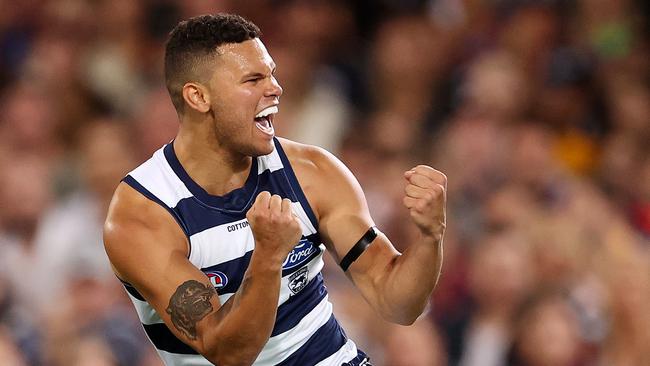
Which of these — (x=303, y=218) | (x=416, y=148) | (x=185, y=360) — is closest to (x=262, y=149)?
(x=303, y=218)

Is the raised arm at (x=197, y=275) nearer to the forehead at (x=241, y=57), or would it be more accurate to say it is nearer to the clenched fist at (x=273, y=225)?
the clenched fist at (x=273, y=225)

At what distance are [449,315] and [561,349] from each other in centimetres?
70

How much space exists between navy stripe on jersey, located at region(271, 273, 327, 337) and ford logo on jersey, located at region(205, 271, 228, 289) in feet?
0.75

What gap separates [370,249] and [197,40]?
96 centimetres

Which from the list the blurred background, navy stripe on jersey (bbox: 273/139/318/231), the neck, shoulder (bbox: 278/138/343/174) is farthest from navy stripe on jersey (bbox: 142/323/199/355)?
the blurred background

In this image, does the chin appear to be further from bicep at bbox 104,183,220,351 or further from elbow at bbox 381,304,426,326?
elbow at bbox 381,304,426,326

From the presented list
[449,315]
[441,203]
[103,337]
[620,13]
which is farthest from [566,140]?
[441,203]

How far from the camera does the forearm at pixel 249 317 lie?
3.85 metres

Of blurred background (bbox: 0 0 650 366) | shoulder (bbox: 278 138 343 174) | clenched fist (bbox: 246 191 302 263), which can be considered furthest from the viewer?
blurred background (bbox: 0 0 650 366)

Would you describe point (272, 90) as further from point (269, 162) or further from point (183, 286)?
point (183, 286)

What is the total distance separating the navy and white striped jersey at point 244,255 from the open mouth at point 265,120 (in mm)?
235

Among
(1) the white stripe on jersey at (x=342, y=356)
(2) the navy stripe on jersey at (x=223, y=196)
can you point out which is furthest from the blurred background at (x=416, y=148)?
(2) the navy stripe on jersey at (x=223, y=196)

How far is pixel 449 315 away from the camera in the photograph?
7090 mm

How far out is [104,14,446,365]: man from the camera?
13.5 ft
